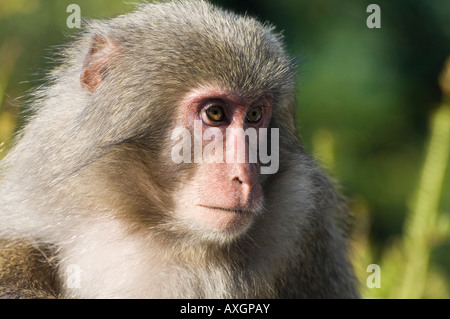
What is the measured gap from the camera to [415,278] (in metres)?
4.93

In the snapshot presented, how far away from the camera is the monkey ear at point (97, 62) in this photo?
11.8 ft

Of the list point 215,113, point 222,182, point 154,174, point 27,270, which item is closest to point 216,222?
point 222,182

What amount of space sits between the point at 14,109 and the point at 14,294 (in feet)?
5.02

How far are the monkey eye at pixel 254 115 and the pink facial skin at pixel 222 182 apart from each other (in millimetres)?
59

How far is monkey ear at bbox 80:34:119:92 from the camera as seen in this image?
3582mm

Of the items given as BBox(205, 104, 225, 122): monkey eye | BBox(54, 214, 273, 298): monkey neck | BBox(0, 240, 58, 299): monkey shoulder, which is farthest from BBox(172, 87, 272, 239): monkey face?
BBox(0, 240, 58, 299): monkey shoulder

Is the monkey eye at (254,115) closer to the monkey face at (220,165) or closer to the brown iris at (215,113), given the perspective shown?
the monkey face at (220,165)

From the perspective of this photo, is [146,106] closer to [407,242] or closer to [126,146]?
[126,146]

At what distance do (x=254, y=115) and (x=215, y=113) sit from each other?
27cm

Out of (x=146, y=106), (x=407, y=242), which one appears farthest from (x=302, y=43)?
(x=146, y=106)

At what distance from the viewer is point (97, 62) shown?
3.58 meters

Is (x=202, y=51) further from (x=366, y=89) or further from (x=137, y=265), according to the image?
(x=366, y=89)

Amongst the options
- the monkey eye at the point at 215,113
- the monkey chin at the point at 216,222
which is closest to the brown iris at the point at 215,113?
the monkey eye at the point at 215,113

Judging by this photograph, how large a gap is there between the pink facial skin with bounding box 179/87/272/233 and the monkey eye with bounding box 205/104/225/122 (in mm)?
13
